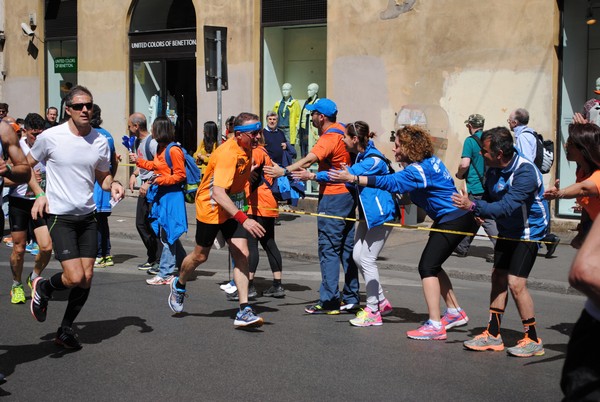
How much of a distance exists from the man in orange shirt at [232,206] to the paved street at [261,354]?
33 cm

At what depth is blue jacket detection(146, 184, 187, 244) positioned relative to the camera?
10.2 meters

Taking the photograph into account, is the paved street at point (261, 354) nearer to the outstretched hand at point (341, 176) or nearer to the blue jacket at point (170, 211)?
the blue jacket at point (170, 211)

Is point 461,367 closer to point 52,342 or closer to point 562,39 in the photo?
point 52,342

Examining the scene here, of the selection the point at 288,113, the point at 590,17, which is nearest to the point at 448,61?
the point at 590,17

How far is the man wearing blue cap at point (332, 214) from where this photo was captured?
874 centimetres

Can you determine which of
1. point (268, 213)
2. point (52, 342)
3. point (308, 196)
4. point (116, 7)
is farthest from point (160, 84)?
point (52, 342)

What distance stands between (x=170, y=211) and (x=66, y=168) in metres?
3.12

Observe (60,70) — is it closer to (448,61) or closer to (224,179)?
(448,61)

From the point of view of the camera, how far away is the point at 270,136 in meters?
16.0

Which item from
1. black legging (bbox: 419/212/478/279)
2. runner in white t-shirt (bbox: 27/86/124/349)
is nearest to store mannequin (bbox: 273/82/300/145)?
black legging (bbox: 419/212/478/279)

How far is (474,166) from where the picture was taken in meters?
12.5

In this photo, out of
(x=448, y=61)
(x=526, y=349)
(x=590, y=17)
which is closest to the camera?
(x=526, y=349)

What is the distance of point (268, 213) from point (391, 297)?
1.64 m

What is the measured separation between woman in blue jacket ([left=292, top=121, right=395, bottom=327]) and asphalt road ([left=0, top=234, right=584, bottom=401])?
253 millimetres
